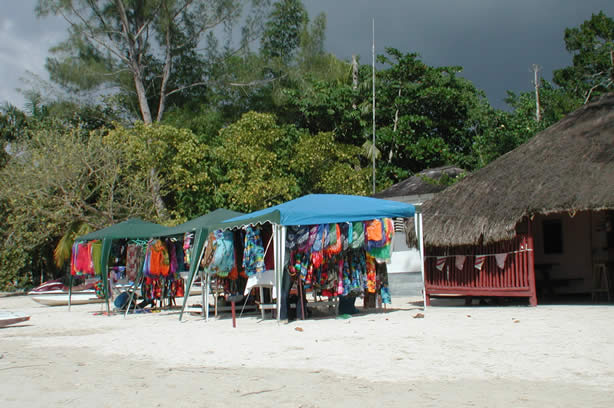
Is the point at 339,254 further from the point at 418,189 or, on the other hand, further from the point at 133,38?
the point at 133,38

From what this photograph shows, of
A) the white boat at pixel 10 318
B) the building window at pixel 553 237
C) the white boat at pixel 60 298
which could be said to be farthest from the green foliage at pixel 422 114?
the white boat at pixel 10 318

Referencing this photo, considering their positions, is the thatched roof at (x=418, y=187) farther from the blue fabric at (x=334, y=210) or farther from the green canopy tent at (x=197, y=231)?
the blue fabric at (x=334, y=210)

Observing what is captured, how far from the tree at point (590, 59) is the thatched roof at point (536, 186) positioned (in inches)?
751

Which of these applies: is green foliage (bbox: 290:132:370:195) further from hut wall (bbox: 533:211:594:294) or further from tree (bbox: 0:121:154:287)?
hut wall (bbox: 533:211:594:294)

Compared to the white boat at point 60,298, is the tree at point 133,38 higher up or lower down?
higher up

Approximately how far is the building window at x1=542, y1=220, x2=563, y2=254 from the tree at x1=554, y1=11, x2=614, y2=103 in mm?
18184

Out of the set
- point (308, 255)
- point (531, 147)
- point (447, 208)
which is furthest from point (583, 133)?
point (308, 255)

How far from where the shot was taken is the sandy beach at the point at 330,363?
5.46 meters

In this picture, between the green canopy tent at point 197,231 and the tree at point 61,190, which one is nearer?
the green canopy tent at point 197,231

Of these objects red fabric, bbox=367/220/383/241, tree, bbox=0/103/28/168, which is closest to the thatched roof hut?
red fabric, bbox=367/220/383/241

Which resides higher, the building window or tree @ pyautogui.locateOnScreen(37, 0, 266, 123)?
tree @ pyautogui.locateOnScreen(37, 0, 266, 123)

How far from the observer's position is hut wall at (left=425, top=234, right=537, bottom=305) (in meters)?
12.8

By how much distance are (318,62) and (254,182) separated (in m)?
8.20

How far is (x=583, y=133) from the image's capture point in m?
13.9
